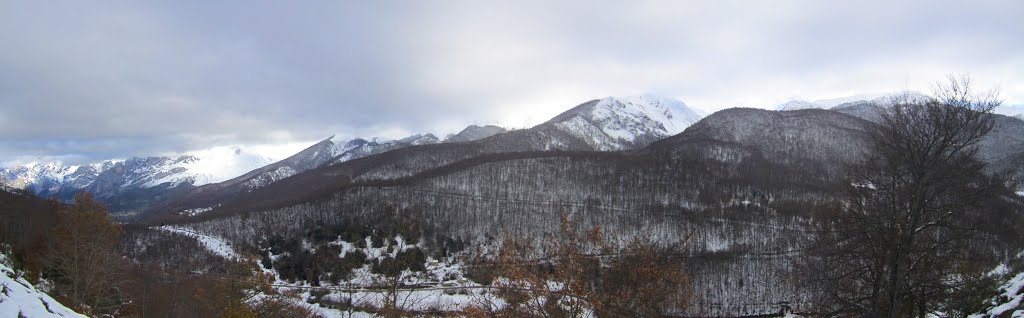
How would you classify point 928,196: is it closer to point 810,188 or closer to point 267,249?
point 267,249

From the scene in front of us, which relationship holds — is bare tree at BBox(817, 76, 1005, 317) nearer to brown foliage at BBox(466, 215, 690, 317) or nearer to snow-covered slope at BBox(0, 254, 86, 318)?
brown foliage at BBox(466, 215, 690, 317)

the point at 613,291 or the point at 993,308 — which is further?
the point at 993,308

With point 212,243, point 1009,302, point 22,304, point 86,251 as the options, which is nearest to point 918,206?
point 1009,302

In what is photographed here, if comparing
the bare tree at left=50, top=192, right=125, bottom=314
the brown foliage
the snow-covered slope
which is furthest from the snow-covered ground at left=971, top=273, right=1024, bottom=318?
the bare tree at left=50, top=192, right=125, bottom=314

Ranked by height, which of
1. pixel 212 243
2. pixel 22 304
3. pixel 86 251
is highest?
pixel 22 304

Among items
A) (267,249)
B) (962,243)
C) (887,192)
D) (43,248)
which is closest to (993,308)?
(962,243)

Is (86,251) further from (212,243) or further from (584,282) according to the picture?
(212,243)

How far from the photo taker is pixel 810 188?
168500 millimetres

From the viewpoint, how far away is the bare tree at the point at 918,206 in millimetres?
14961

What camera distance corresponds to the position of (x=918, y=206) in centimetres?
1504

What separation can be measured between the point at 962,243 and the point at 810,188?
176 m

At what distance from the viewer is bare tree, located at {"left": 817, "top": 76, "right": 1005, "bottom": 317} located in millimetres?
14961

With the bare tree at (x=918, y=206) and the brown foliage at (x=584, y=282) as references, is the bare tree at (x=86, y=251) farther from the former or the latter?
the bare tree at (x=918, y=206)

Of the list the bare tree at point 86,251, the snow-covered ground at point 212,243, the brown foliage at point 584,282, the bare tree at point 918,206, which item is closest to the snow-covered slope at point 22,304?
the brown foliage at point 584,282
